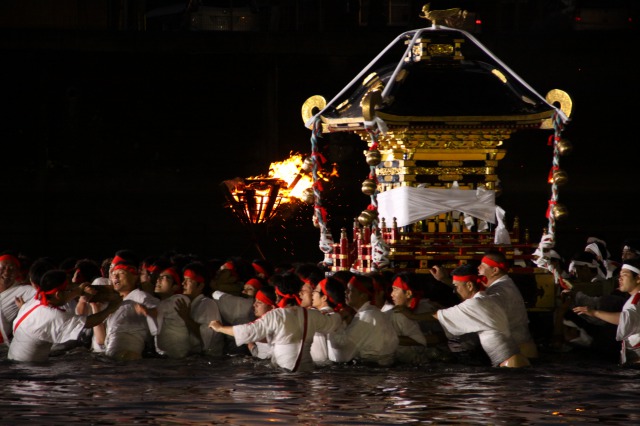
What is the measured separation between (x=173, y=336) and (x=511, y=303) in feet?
9.29

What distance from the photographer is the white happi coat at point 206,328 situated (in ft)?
31.0

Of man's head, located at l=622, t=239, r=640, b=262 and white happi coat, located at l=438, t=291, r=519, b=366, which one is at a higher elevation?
man's head, located at l=622, t=239, r=640, b=262

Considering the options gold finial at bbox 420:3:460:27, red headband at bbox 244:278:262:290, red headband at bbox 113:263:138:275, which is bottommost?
red headband at bbox 244:278:262:290

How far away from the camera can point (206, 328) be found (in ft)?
31.3

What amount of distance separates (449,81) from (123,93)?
6.84m

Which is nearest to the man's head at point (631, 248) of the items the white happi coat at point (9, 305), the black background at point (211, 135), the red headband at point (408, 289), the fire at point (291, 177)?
the red headband at point (408, 289)

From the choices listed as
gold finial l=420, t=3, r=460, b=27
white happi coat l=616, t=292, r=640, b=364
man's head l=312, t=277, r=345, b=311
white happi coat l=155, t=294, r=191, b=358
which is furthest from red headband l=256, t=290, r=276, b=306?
gold finial l=420, t=3, r=460, b=27

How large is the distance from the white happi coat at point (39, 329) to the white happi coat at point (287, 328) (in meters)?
1.35

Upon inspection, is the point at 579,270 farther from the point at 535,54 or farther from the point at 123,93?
the point at 123,93

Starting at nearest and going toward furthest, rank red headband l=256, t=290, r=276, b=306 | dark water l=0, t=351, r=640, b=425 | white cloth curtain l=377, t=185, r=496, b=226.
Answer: dark water l=0, t=351, r=640, b=425 → red headband l=256, t=290, r=276, b=306 → white cloth curtain l=377, t=185, r=496, b=226

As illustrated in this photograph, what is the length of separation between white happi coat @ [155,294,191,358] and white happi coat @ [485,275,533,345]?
2569 mm

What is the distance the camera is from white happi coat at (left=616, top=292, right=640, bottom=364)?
28.8 ft

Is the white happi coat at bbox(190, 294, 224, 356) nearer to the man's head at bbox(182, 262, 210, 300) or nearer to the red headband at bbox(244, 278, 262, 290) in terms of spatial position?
the man's head at bbox(182, 262, 210, 300)

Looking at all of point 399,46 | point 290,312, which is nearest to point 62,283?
point 290,312
